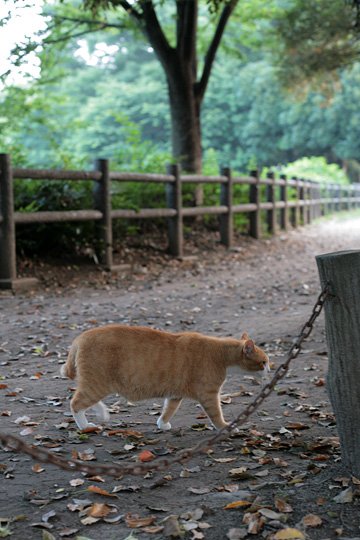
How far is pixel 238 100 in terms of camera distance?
44844 mm

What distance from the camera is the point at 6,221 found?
8992 mm

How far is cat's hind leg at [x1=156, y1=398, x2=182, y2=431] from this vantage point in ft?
13.9

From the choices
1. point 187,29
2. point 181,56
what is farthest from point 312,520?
point 187,29

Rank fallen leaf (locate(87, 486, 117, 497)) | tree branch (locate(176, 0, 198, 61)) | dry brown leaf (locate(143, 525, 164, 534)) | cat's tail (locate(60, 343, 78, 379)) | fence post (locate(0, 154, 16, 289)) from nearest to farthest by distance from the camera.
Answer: dry brown leaf (locate(143, 525, 164, 534)) < fallen leaf (locate(87, 486, 117, 497)) < cat's tail (locate(60, 343, 78, 379)) < fence post (locate(0, 154, 16, 289)) < tree branch (locate(176, 0, 198, 61))

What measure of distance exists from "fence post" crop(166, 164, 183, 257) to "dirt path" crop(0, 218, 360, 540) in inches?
158

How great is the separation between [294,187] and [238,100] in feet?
77.2

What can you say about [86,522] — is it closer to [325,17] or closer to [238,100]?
[325,17]

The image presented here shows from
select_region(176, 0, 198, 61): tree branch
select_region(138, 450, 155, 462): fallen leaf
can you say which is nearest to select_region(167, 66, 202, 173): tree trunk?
select_region(176, 0, 198, 61): tree branch

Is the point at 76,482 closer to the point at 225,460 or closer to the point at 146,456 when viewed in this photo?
the point at 146,456

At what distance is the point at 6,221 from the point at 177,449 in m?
5.70

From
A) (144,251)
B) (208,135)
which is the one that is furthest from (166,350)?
(208,135)

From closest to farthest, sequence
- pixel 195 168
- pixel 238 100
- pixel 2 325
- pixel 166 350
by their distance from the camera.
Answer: pixel 166 350 < pixel 2 325 < pixel 195 168 < pixel 238 100

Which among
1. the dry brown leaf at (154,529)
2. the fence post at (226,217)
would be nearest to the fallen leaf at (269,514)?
the dry brown leaf at (154,529)

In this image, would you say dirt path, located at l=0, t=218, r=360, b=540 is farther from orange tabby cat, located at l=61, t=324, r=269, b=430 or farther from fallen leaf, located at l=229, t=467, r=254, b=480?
orange tabby cat, located at l=61, t=324, r=269, b=430
